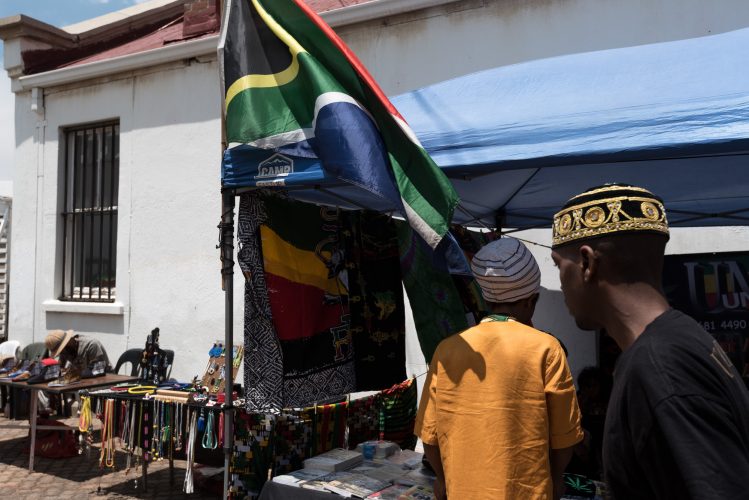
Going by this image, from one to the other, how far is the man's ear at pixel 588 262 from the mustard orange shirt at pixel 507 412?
0.82 meters

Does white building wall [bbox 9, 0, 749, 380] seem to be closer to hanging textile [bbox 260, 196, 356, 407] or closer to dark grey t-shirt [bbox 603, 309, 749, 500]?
hanging textile [bbox 260, 196, 356, 407]

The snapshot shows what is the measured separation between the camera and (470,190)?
408 cm

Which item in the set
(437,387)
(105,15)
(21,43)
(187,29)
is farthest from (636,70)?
(105,15)

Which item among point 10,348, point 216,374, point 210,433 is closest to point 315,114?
point 210,433

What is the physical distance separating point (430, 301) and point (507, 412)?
1782 millimetres

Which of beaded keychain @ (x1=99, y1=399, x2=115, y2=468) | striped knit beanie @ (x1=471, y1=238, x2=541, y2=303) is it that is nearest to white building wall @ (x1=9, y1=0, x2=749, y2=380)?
beaded keychain @ (x1=99, y1=399, x2=115, y2=468)

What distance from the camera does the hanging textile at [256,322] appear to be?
340 centimetres

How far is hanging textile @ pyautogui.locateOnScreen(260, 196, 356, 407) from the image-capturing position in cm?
353

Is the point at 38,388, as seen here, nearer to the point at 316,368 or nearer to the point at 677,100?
Result: the point at 316,368

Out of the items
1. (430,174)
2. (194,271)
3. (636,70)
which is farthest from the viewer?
(194,271)

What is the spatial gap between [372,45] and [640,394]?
20.4 feet

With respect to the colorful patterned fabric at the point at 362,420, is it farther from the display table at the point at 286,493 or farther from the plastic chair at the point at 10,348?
the plastic chair at the point at 10,348

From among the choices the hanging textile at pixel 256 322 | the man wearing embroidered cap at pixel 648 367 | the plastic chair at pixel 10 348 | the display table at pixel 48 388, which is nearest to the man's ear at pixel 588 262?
the man wearing embroidered cap at pixel 648 367

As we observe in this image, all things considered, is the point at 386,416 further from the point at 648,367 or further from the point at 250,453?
the point at 648,367
